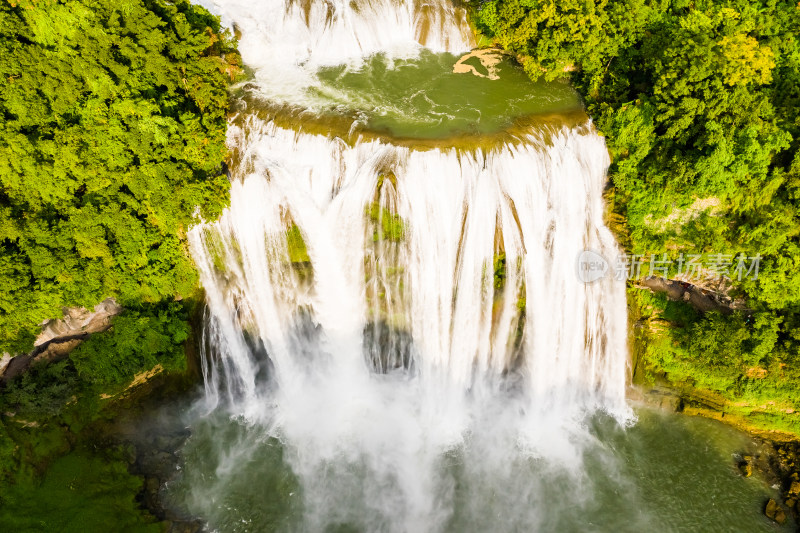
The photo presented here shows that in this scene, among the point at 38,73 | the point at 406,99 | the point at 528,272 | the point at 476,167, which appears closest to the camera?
the point at 38,73

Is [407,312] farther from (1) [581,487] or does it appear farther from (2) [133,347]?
(2) [133,347]

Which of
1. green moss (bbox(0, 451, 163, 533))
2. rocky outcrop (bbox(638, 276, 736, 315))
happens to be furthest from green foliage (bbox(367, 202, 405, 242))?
green moss (bbox(0, 451, 163, 533))

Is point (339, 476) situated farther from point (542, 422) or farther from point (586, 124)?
point (586, 124)

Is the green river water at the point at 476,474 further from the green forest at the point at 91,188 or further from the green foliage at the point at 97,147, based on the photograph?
the green foliage at the point at 97,147

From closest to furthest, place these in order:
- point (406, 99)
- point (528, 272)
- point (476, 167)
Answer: point (476, 167) < point (528, 272) < point (406, 99)

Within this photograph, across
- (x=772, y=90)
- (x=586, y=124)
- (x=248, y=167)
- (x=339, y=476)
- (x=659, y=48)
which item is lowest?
(x=339, y=476)

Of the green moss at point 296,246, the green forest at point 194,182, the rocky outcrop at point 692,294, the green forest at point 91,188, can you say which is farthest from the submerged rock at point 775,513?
the green forest at point 91,188

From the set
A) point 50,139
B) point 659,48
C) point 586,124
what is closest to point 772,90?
point 659,48
